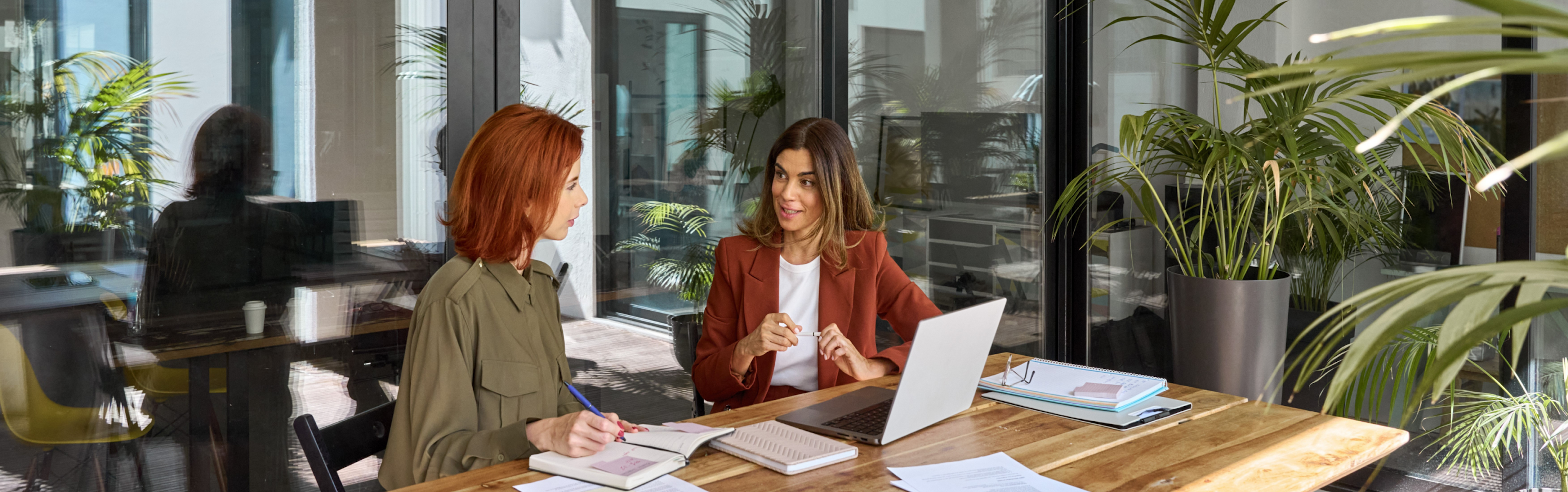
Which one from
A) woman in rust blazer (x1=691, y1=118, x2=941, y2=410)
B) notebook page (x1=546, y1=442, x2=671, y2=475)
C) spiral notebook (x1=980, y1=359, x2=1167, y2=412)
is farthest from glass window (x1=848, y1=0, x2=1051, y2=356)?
notebook page (x1=546, y1=442, x2=671, y2=475)

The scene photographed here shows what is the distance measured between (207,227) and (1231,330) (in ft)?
9.29

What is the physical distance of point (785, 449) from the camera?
5.65 ft

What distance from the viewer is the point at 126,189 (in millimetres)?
2129

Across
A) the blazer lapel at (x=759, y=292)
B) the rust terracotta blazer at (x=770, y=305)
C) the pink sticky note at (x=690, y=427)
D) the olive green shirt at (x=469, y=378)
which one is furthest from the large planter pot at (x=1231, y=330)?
the olive green shirt at (x=469, y=378)

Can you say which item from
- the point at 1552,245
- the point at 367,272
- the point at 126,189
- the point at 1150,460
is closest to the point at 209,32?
the point at 126,189

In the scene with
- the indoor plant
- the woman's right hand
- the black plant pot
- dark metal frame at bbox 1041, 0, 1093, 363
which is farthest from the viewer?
dark metal frame at bbox 1041, 0, 1093, 363

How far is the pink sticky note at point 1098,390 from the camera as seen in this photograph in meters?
2.13

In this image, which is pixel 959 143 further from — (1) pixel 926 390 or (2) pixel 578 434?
(2) pixel 578 434

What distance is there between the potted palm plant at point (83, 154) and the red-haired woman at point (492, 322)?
0.71 metres

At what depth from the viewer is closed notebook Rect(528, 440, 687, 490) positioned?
1541mm

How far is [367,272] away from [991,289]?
8.12 feet

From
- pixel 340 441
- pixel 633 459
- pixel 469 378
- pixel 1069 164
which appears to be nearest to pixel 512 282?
pixel 469 378

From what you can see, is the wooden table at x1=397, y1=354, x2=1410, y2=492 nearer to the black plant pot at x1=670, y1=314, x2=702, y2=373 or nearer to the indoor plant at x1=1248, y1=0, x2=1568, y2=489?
the indoor plant at x1=1248, y1=0, x2=1568, y2=489

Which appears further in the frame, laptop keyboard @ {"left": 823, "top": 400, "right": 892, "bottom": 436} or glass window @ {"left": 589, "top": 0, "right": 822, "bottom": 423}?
glass window @ {"left": 589, "top": 0, "right": 822, "bottom": 423}
